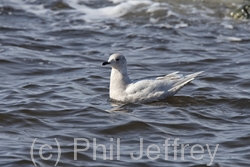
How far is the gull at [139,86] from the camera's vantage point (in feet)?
28.7

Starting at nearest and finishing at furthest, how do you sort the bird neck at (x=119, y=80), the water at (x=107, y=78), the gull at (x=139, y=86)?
the water at (x=107, y=78), the gull at (x=139, y=86), the bird neck at (x=119, y=80)

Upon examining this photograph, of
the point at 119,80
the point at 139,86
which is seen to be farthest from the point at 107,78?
the point at 139,86

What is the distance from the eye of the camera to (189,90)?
31.5 ft

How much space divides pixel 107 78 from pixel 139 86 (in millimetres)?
1590

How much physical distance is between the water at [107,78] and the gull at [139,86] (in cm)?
11

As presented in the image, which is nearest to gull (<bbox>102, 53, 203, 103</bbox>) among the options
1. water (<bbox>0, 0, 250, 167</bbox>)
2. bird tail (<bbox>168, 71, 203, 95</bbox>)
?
bird tail (<bbox>168, 71, 203, 95</bbox>)

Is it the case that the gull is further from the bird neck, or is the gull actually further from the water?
the water

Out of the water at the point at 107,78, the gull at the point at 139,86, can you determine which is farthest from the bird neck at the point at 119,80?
the water at the point at 107,78

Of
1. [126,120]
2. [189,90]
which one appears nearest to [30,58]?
[189,90]

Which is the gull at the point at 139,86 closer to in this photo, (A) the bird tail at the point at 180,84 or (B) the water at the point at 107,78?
(A) the bird tail at the point at 180,84

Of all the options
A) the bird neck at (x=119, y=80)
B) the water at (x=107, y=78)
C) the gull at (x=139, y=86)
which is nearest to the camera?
the water at (x=107, y=78)

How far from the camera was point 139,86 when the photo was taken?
875 centimetres

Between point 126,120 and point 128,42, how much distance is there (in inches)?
177

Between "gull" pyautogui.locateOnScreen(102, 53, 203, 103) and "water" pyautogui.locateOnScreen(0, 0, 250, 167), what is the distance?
0.35ft
